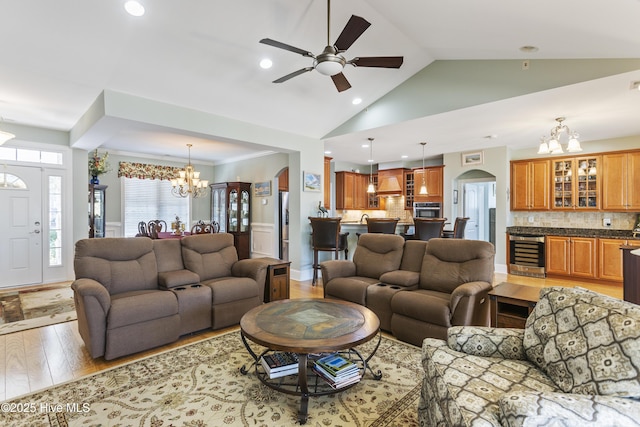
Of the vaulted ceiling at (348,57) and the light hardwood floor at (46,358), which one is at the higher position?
the vaulted ceiling at (348,57)

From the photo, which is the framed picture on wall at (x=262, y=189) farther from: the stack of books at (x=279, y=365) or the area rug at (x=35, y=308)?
the stack of books at (x=279, y=365)

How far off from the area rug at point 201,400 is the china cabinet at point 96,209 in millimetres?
4481

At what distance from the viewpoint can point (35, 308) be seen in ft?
13.5

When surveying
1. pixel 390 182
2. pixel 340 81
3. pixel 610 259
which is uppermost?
pixel 340 81

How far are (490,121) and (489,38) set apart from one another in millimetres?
1678

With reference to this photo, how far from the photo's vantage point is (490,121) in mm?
4691

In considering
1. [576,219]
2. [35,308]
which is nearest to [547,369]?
[35,308]

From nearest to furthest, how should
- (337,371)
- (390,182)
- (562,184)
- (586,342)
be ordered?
(586,342) < (337,371) < (562,184) < (390,182)

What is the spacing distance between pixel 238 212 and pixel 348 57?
4.98 m

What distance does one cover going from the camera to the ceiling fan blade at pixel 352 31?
242cm

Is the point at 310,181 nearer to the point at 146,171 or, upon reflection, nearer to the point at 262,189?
the point at 262,189

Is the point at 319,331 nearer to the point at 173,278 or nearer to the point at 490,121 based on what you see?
the point at 173,278

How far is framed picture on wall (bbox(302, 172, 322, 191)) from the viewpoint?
5793mm

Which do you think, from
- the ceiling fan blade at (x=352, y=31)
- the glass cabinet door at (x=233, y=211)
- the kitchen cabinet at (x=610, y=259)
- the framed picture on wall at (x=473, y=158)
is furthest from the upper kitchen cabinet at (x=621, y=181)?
the glass cabinet door at (x=233, y=211)
